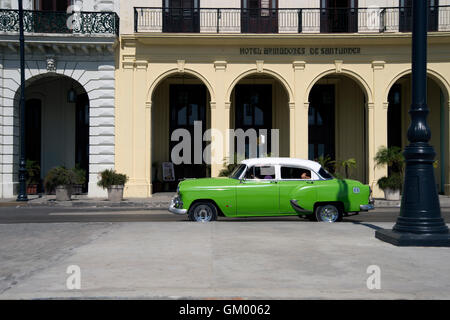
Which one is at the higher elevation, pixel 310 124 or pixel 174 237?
pixel 310 124

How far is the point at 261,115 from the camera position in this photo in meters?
26.9

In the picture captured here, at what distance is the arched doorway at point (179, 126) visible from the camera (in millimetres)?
26375

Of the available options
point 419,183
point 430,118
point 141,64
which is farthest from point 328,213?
point 430,118

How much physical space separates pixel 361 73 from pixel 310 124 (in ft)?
13.6

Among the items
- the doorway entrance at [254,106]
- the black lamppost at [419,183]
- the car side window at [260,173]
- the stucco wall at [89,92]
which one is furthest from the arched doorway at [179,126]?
the black lamppost at [419,183]

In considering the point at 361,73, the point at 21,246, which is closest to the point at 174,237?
the point at 21,246

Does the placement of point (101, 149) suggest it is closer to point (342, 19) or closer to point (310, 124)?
point (310, 124)

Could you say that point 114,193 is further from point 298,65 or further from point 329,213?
point 329,213

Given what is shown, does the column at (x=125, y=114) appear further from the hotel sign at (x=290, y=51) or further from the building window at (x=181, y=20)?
the hotel sign at (x=290, y=51)

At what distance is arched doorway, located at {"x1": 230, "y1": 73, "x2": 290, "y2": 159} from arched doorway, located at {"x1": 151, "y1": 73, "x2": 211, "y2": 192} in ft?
5.22

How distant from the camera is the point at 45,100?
86.1ft

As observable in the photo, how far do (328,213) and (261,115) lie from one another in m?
14.6

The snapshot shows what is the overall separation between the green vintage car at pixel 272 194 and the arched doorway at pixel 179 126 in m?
13.7

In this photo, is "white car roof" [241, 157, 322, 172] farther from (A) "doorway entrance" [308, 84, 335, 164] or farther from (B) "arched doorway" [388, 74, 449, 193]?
(A) "doorway entrance" [308, 84, 335, 164]
